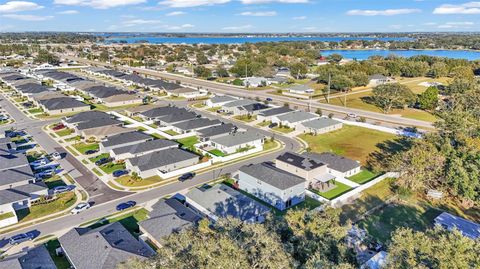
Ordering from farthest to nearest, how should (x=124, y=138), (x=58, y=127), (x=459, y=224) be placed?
1. (x=58, y=127)
2. (x=124, y=138)
3. (x=459, y=224)

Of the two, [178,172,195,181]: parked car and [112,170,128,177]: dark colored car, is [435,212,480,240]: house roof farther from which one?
[112,170,128,177]: dark colored car

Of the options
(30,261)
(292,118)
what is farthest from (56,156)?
(292,118)

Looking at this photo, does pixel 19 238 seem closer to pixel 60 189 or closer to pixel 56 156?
pixel 60 189

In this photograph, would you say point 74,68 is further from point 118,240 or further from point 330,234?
point 330,234

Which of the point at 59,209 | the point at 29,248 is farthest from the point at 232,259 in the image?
the point at 59,209

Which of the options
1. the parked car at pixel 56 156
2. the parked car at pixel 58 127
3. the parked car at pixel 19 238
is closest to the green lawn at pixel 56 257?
the parked car at pixel 19 238

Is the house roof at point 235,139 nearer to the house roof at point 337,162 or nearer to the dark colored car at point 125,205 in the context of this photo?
the house roof at point 337,162

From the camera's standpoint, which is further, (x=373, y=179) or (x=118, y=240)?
(x=373, y=179)
